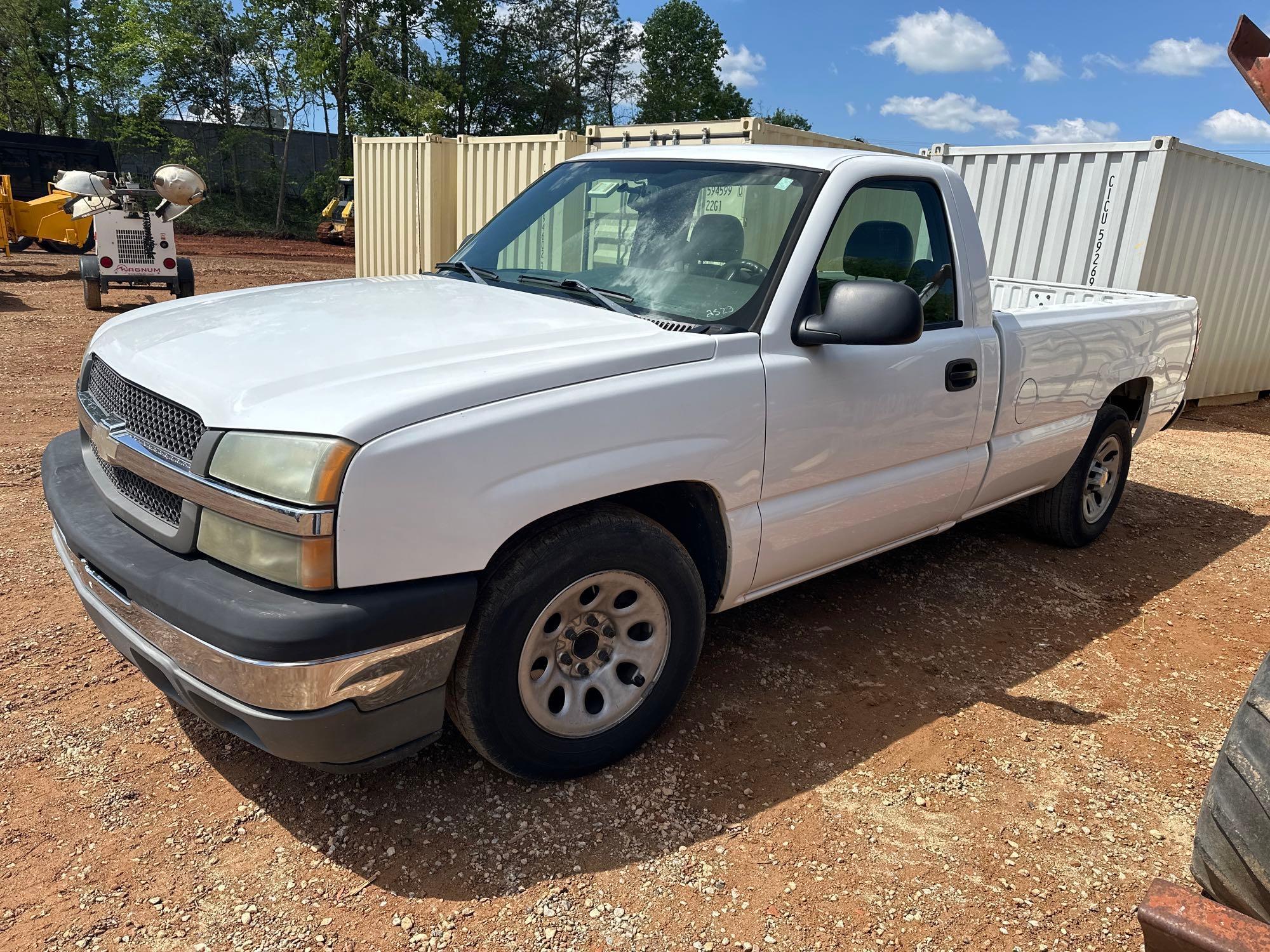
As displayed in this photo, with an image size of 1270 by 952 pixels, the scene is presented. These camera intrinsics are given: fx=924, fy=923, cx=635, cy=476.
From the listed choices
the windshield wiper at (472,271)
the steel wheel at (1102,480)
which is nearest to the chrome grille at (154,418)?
the windshield wiper at (472,271)

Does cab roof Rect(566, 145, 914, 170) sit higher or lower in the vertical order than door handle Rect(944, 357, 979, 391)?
higher

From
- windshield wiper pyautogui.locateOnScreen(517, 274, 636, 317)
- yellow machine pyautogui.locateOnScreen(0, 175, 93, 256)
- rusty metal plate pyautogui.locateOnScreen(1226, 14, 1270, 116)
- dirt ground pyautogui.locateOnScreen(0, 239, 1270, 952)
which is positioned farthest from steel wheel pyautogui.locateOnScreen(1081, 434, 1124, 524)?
yellow machine pyautogui.locateOnScreen(0, 175, 93, 256)

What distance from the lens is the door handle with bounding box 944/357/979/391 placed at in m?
3.76

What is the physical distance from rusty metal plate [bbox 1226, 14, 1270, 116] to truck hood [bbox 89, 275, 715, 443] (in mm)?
1536

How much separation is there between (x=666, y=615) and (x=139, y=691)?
198cm

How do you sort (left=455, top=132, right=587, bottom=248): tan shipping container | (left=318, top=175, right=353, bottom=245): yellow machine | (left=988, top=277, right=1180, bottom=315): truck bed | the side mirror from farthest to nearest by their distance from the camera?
1. (left=318, top=175, right=353, bottom=245): yellow machine
2. (left=455, top=132, right=587, bottom=248): tan shipping container
3. (left=988, top=277, right=1180, bottom=315): truck bed
4. the side mirror

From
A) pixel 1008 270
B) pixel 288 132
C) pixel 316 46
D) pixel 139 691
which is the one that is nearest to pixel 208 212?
pixel 288 132

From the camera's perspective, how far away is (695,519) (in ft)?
10.3

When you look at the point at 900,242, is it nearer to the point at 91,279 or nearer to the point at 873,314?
the point at 873,314

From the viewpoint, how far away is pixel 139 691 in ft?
11.1

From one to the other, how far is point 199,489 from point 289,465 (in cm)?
32

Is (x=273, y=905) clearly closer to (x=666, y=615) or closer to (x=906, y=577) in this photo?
(x=666, y=615)

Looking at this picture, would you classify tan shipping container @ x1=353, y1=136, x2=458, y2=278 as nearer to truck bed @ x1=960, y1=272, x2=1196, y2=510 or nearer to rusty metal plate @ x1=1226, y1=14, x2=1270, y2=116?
truck bed @ x1=960, y1=272, x2=1196, y2=510

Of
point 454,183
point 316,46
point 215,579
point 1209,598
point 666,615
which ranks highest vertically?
point 316,46
